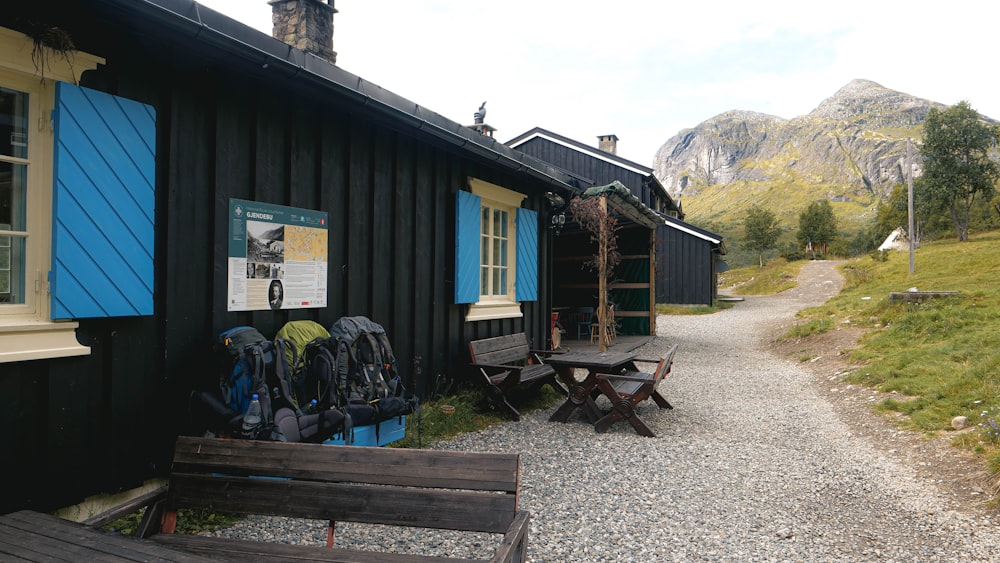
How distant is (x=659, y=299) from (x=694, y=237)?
300cm

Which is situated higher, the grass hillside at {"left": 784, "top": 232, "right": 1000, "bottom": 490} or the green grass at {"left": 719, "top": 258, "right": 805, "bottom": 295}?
the green grass at {"left": 719, "top": 258, "right": 805, "bottom": 295}

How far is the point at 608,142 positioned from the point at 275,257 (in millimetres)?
20585

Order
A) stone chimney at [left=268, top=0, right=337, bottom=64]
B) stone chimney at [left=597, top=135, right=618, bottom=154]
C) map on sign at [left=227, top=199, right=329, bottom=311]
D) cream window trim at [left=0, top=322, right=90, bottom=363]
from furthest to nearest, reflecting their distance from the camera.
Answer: stone chimney at [left=597, top=135, right=618, bottom=154]
stone chimney at [left=268, top=0, right=337, bottom=64]
map on sign at [left=227, top=199, right=329, bottom=311]
cream window trim at [left=0, top=322, right=90, bottom=363]

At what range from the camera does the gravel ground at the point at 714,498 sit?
3.11 meters

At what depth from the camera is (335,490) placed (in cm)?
226

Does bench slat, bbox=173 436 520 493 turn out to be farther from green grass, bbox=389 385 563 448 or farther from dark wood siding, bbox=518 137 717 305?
dark wood siding, bbox=518 137 717 305

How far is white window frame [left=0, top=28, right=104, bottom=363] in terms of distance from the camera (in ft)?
8.93

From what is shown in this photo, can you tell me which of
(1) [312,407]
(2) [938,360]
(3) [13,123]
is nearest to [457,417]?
(1) [312,407]

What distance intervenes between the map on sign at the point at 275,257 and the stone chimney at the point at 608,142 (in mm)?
19950

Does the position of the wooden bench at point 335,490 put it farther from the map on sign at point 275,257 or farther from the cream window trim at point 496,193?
the cream window trim at point 496,193

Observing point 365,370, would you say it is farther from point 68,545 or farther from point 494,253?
point 494,253

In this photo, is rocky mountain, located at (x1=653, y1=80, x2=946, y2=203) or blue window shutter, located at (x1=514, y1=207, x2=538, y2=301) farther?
rocky mountain, located at (x1=653, y1=80, x2=946, y2=203)

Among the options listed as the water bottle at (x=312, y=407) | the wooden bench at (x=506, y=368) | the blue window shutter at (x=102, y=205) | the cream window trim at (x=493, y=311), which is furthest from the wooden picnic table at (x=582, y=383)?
the blue window shutter at (x=102, y=205)

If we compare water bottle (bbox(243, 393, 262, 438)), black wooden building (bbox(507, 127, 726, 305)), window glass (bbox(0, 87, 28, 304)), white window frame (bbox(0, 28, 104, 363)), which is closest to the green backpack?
water bottle (bbox(243, 393, 262, 438))
